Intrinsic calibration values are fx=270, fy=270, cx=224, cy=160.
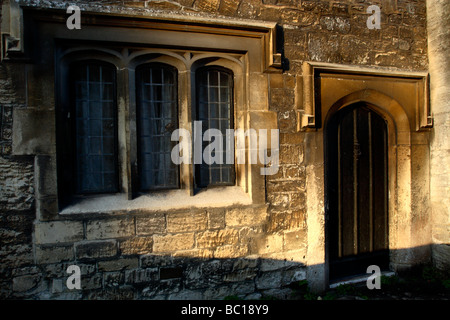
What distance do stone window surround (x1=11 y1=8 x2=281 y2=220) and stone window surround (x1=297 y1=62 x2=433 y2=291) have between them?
681 millimetres

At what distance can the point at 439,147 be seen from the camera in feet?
12.5

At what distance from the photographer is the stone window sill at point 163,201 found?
2.81m

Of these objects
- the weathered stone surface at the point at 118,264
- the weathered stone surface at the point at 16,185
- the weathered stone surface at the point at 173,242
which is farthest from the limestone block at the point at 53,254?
the weathered stone surface at the point at 173,242

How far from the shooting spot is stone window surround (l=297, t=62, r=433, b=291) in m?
3.39

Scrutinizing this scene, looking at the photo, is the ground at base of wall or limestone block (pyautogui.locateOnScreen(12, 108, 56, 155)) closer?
limestone block (pyautogui.locateOnScreen(12, 108, 56, 155))

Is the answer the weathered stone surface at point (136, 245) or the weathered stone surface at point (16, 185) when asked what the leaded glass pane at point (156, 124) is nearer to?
the weathered stone surface at point (136, 245)

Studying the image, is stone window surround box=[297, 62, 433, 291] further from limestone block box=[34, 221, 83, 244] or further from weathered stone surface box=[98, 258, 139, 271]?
limestone block box=[34, 221, 83, 244]

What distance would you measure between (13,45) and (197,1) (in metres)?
1.87

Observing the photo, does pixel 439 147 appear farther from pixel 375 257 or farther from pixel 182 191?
pixel 182 191

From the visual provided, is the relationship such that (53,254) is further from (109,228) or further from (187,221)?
(187,221)

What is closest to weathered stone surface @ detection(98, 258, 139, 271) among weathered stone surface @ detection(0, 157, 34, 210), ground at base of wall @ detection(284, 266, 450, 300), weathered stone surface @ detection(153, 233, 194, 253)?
weathered stone surface @ detection(153, 233, 194, 253)

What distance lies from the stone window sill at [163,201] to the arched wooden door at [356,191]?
134cm

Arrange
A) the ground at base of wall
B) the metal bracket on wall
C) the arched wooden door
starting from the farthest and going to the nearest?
the arched wooden door < the ground at base of wall < the metal bracket on wall

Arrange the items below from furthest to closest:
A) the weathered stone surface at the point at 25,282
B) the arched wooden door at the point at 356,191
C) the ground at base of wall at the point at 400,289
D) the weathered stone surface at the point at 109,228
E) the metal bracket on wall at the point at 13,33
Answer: the arched wooden door at the point at 356,191 → the ground at base of wall at the point at 400,289 → the weathered stone surface at the point at 109,228 → the weathered stone surface at the point at 25,282 → the metal bracket on wall at the point at 13,33
